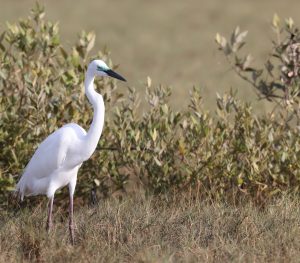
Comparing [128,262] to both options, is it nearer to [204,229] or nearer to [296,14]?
[204,229]

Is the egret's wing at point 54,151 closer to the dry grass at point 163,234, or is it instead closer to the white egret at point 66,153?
the white egret at point 66,153

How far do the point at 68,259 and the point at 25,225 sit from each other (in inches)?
28.8

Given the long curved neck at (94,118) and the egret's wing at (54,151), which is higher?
the long curved neck at (94,118)

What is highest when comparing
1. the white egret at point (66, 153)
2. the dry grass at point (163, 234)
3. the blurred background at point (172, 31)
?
the blurred background at point (172, 31)

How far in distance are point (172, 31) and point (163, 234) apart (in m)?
15.3

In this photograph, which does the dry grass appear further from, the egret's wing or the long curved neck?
the long curved neck

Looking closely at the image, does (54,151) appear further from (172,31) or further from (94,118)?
(172,31)

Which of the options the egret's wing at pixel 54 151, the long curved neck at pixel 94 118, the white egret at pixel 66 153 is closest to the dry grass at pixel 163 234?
the white egret at pixel 66 153

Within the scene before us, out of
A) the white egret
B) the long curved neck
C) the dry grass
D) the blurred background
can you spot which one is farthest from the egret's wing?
the blurred background

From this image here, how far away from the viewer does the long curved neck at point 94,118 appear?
19.9 ft

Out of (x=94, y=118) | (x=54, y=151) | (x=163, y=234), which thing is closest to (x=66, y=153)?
(x=54, y=151)

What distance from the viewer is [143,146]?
7219mm

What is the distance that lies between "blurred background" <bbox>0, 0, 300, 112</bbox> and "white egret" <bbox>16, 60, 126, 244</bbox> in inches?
267

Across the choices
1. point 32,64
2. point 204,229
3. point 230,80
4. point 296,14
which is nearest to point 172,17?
point 296,14
